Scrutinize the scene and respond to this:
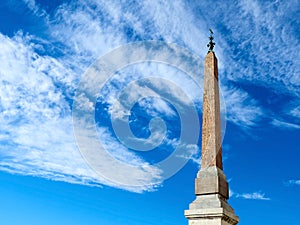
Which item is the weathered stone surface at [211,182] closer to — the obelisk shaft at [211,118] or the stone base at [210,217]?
the obelisk shaft at [211,118]

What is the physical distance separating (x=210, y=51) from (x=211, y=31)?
80 cm

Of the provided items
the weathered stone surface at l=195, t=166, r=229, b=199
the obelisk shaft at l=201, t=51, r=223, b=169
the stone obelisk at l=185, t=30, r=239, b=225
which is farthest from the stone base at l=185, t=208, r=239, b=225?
the obelisk shaft at l=201, t=51, r=223, b=169

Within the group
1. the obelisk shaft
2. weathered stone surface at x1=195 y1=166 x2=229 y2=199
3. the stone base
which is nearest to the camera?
the stone base

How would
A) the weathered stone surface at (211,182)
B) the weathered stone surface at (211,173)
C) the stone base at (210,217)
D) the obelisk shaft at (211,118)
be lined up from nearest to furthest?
the stone base at (210,217), the weathered stone surface at (211,173), the weathered stone surface at (211,182), the obelisk shaft at (211,118)

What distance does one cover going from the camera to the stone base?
9.91 meters

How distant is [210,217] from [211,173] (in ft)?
4.32

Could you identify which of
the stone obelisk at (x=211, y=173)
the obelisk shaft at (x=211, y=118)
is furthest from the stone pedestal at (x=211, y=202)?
the obelisk shaft at (x=211, y=118)

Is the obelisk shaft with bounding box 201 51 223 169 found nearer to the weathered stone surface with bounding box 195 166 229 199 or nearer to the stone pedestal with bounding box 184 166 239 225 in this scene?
the weathered stone surface with bounding box 195 166 229 199

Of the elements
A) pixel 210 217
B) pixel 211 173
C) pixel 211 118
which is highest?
pixel 211 118

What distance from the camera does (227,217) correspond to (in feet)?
33.2

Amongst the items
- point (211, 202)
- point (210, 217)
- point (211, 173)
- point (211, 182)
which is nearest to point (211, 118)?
point (211, 173)

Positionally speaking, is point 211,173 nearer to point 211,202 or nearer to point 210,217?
point 211,202

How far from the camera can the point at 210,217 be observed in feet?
32.9

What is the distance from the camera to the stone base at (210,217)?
9906mm
